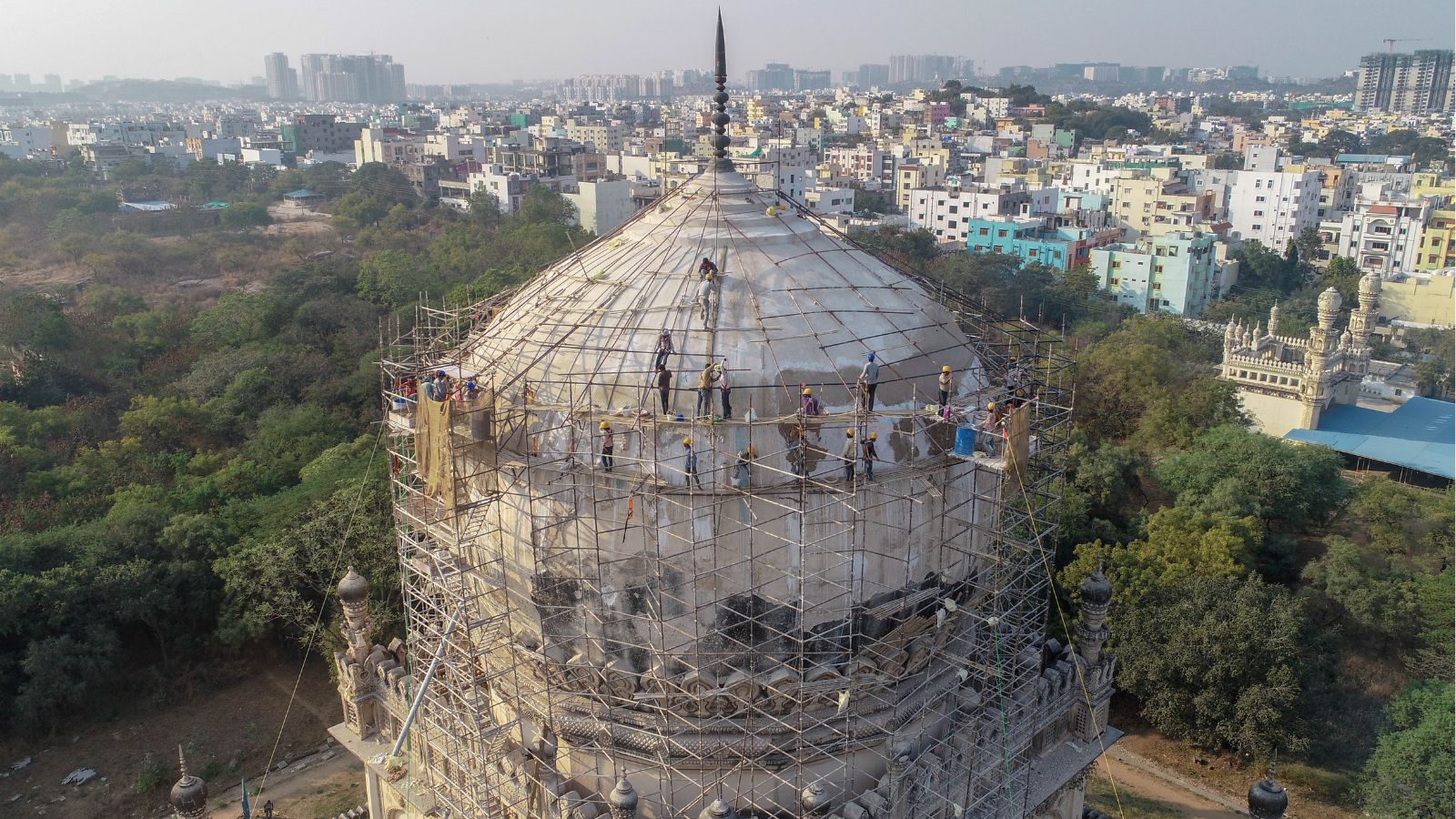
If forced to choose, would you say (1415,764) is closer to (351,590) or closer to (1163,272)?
(351,590)


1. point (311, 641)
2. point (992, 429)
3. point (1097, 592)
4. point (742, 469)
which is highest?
point (992, 429)

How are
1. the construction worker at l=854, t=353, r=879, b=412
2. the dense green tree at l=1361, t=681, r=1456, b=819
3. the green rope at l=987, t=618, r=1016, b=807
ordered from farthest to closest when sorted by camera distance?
1. the dense green tree at l=1361, t=681, r=1456, b=819
2. the green rope at l=987, t=618, r=1016, b=807
3. the construction worker at l=854, t=353, r=879, b=412

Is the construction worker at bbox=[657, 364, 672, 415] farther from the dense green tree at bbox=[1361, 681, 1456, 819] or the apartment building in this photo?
the apartment building

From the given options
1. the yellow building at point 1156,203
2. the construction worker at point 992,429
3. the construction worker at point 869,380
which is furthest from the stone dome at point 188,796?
the yellow building at point 1156,203

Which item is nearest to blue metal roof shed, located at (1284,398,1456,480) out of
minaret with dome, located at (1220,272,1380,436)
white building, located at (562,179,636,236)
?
minaret with dome, located at (1220,272,1380,436)

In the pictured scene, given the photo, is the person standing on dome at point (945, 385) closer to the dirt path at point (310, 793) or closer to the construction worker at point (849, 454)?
the construction worker at point (849, 454)

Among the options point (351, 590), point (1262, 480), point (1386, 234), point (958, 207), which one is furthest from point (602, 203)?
point (351, 590)

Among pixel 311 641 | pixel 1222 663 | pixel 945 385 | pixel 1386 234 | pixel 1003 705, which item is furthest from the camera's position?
pixel 1386 234

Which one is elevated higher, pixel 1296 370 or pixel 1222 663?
pixel 1296 370
